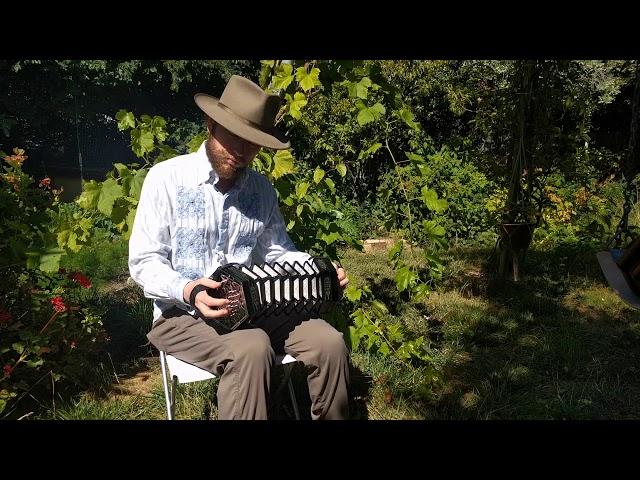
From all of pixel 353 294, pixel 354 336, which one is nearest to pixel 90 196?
pixel 353 294

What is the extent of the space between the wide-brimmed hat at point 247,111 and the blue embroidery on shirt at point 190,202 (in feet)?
1.10

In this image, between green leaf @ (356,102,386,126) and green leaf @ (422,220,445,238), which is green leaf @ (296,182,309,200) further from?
green leaf @ (422,220,445,238)

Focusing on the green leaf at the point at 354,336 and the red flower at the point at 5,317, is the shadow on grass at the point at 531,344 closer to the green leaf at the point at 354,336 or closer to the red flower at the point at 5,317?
the green leaf at the point at 354,336

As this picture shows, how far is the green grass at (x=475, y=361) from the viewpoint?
3275mm

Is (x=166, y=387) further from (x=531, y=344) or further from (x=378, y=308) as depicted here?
(x=531, y=344)

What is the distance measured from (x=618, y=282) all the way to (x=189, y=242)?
5.61 ft

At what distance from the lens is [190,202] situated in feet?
8.49

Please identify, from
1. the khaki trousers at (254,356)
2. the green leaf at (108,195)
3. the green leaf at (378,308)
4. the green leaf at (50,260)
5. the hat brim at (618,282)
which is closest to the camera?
the hat brim at (618,282)

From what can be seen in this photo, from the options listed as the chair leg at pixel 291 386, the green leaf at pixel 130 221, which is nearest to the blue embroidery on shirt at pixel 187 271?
the chair leg at pixel 291 386

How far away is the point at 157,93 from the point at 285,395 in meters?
7.16

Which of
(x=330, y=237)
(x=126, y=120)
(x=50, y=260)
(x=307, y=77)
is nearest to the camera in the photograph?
(x=50, y=260)

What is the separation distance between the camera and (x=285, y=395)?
332 centimetres

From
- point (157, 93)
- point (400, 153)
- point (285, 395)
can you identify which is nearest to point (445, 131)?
point (400, 153)

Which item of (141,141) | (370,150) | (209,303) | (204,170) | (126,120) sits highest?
(126,120)
